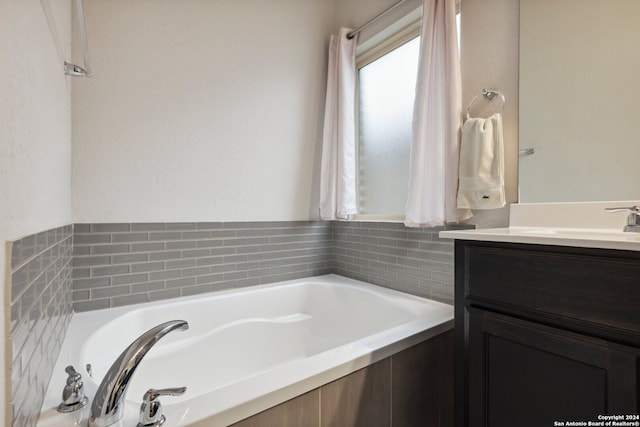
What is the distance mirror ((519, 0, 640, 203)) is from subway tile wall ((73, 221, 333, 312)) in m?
1.36

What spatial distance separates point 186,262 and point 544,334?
1.59m

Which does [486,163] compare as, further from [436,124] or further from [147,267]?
[147,267]

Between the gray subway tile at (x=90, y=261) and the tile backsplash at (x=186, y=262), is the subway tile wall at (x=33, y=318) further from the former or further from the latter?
the gray subway tile at (x=90, y=261)

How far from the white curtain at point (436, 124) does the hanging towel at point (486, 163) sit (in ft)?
0.30

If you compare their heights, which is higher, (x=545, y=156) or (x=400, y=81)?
(x=400, y=81)

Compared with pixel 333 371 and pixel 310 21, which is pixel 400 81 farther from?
pixel 333 371

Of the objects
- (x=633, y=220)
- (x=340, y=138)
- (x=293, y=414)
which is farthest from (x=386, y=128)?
(x=293, y=414)

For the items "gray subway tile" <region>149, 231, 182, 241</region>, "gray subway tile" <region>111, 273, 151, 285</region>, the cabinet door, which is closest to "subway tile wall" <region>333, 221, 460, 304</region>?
the cabinet door

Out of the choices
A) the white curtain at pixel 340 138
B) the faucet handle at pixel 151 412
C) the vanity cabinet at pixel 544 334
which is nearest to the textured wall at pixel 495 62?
the vanity cabinet at pixel 544 334

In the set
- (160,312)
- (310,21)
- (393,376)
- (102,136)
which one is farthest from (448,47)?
(160,312)

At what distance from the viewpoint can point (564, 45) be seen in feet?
4.01

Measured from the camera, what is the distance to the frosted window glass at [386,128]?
6.37 feet

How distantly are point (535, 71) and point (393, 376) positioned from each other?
1.34 metres

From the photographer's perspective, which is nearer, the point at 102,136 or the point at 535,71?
the point at 535,71
